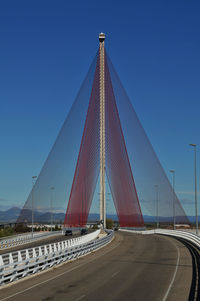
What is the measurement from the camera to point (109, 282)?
1848 centimetres

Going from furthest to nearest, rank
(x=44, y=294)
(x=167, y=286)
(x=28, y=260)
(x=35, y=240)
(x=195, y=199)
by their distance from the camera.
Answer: (x=35, y=240), (x=195, y=199), (x=28, y=260), (x=167, y=286), (x=44, y=294)

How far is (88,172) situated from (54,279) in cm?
3099

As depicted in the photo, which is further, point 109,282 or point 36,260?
point 36,260

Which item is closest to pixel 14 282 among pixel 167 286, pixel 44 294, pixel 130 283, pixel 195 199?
pixel 44 294

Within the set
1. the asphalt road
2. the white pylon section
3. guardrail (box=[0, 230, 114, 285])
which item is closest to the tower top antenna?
the white pylon section

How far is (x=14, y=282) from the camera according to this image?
18984 mm

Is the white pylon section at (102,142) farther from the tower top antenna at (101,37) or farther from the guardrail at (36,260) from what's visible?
the guardrail at (36,260)

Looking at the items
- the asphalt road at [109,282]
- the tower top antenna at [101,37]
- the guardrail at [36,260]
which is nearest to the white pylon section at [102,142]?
the tower top antenna at [101,37]

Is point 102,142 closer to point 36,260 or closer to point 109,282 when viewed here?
point 36,260

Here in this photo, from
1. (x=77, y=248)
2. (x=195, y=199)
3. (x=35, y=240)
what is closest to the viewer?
(x=77, y=248)

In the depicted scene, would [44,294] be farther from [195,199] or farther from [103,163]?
[103,163]

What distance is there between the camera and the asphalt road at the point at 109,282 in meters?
15.3

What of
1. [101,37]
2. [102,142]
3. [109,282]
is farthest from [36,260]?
[101,37]

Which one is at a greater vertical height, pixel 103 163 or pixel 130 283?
pixel 103 163
